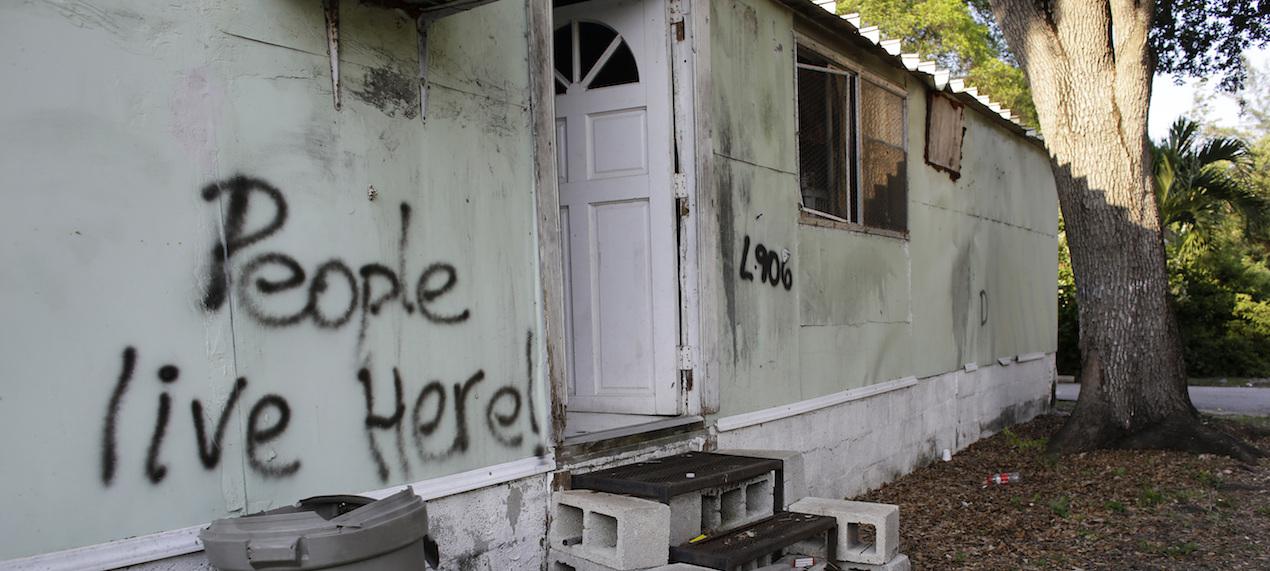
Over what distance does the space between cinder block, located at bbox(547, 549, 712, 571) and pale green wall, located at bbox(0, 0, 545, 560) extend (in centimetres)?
56

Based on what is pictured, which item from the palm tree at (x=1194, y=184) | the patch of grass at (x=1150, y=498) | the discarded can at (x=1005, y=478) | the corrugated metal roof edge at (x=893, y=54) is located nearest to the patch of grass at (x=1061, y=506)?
the patch of grass at (x=1150, y=498)

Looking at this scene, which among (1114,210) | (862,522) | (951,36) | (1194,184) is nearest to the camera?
(862,522)

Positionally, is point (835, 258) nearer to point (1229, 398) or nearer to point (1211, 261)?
point (1229, 398)

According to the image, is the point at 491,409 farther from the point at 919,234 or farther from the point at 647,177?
the point at 919,234

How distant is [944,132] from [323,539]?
25.7ft

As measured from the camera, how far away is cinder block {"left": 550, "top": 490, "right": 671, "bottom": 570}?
401 centimetres

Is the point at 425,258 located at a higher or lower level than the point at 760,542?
higher

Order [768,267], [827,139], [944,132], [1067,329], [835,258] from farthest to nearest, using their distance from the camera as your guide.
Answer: [1067,329] → [944,132] → [827,139] → [835,258] → [768,267]

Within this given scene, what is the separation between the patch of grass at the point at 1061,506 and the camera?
261 inches

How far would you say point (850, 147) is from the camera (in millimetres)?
7543

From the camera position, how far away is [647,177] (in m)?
5.51

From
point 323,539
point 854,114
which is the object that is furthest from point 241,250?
point 854,114

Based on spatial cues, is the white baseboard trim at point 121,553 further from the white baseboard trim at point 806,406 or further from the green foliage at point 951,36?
the green foliage at point 951,36

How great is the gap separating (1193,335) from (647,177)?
15.9 metres
